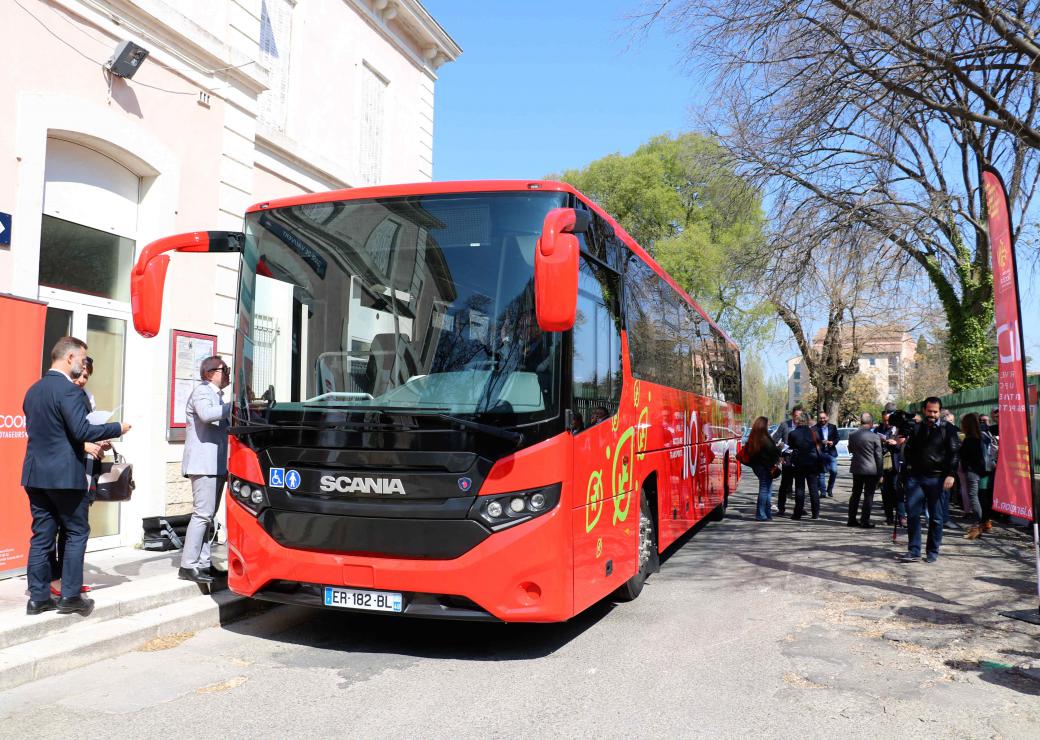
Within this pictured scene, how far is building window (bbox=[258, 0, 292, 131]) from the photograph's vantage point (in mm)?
12320

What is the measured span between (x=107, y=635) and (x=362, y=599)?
173 centimetres

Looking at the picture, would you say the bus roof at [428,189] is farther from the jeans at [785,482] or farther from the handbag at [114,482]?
the jeans at [785,482]

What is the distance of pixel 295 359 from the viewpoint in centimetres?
556

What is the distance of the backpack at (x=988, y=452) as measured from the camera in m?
11.8

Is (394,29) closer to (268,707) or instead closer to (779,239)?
(779,239)

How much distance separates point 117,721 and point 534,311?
3.18m

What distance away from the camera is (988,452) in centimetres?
1208

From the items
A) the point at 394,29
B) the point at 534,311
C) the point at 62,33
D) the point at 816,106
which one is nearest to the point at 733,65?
the point at 816,106

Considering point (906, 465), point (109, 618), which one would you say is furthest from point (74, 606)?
point (906, 465)

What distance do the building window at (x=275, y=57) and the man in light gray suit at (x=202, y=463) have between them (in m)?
6.49

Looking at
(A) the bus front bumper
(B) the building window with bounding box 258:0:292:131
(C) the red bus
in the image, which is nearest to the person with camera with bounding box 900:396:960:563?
(C) the red bus

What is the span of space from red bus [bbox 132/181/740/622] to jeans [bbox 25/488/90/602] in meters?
1.02

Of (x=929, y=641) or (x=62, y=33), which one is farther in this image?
(x=62, y=33)

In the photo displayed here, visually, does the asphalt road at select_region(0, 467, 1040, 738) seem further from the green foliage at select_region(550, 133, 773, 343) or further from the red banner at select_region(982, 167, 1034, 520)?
the green foliage at select_region(550, 133, 773, 343)
